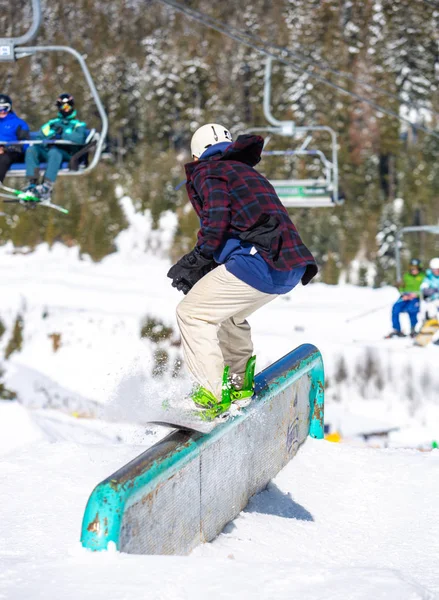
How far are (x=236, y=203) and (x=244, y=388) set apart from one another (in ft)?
2.64

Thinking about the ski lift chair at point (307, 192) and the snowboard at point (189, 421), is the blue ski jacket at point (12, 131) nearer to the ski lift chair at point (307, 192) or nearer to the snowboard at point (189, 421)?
the ski lift chair at point (307, 192)

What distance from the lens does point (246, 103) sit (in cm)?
4369

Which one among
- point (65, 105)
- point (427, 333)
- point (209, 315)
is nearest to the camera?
point (209, 315)

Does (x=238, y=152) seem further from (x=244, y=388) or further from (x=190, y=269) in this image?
(x=244, y=388)

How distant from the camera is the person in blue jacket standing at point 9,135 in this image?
9992 mm

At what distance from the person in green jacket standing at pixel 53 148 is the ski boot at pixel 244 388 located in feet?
21.3

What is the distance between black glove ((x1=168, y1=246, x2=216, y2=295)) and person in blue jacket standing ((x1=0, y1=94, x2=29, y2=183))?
22.6ft

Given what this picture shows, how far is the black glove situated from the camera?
3418mm

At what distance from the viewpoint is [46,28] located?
49.9 m

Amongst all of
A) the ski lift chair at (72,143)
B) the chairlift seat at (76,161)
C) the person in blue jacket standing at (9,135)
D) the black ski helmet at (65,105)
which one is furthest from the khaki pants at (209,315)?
the black ski helmet at (65,105)

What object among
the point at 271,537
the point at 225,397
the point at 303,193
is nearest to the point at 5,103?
the point at 303,193

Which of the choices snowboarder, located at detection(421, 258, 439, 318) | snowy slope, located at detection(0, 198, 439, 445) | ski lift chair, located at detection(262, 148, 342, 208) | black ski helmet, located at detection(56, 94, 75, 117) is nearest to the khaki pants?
black ski helmet, located at detection(56, 94, 75, 117)

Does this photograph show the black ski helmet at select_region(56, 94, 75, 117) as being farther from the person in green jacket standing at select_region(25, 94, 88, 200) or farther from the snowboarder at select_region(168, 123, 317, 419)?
the snowboarder at select_region(168, 123, 317, 419)

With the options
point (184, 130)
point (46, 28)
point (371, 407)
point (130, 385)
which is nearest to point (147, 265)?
point (184, 130)
